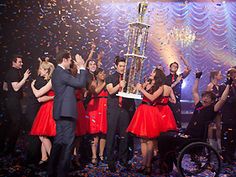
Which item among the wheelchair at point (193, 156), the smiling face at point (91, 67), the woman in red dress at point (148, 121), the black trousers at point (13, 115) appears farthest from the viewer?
the smiling face at point (91, 67)

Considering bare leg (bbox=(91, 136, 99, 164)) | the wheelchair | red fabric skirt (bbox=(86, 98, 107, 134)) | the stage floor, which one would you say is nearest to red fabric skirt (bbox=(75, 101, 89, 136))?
red fabric skirt (bbox=(86, 98, 107, 134))

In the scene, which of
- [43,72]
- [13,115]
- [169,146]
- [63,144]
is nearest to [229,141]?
[169,146]

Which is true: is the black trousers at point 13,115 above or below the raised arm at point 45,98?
below

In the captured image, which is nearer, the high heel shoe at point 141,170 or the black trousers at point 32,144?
the high heel shoe at point 141,170

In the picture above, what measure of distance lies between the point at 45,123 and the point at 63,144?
0.71 metres

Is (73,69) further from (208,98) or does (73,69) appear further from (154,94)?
(208,98)

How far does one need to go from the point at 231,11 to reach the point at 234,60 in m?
1.91

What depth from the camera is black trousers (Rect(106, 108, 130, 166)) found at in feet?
14.4

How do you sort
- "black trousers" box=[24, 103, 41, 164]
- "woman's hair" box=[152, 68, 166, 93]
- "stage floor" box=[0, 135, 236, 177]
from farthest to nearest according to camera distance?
"black trousers" box=[24, 103, 41, 164] → "woman's hair" box=[152, 68, 166, 93] → "stage floor" box=[0, 135, 236, 177]

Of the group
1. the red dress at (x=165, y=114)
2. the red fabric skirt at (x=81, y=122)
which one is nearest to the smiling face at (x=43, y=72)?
the red fabric skirt at (x=81, y=122)

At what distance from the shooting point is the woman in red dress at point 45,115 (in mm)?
4137

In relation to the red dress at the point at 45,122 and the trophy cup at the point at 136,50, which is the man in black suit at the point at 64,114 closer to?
the red dress at the point at 45,122

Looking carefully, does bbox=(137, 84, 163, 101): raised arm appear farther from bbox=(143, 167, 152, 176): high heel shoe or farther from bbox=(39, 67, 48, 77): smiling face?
bbox=(39, 67, 48, 77): smiling face

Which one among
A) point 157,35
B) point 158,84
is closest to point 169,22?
point 157,35
